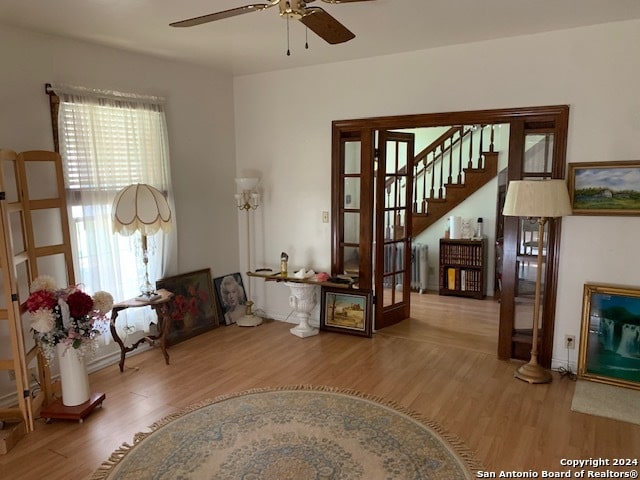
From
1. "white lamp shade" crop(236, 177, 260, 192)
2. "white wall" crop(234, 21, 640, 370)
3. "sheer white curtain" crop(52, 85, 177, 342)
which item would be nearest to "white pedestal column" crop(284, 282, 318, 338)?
"white wall" crop(234, 21, 640, 370)

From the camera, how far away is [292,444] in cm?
276

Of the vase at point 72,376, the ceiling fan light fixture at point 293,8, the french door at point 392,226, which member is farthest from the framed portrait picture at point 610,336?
the vase at point 72,376

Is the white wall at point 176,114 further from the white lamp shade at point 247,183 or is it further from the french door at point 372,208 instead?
the french door at point 372,208

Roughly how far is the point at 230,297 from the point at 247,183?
1.35 m

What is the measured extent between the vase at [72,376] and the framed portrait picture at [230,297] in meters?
2.03

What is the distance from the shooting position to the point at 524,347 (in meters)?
3.95

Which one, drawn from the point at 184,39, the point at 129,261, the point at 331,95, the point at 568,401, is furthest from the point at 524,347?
the point at 184,39

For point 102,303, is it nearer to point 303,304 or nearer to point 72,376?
point 72,376

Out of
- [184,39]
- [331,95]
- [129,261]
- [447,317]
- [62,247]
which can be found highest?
[184,39]

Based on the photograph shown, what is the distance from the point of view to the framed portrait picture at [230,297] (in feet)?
16.7

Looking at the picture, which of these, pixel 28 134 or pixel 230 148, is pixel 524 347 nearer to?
pixel 230 148

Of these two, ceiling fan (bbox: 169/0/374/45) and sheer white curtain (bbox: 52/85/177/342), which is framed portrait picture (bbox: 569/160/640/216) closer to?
ceiling fan (bbox: 169/0/374/45)

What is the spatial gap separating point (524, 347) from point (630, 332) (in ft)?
2.64

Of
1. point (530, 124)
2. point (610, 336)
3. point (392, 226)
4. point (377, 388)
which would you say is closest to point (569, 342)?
point (610, 336)
